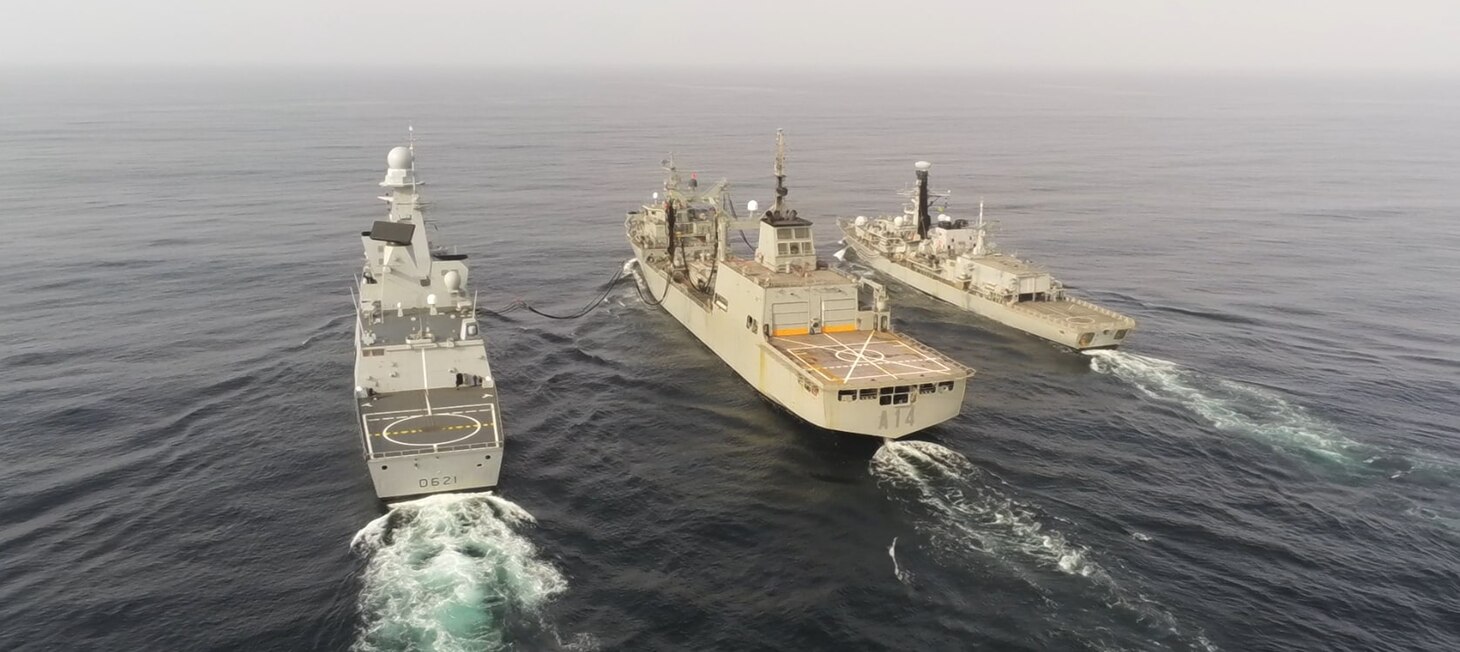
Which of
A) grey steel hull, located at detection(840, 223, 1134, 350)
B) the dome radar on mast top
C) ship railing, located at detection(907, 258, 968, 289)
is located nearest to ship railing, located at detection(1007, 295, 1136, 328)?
grey steel hull, located at detection(840, 223, 1134, 350)

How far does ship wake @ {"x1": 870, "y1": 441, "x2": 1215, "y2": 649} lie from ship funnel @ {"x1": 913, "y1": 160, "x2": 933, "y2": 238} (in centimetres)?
3695

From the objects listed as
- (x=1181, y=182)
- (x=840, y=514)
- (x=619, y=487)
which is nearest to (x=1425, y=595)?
(x=840, y=514)

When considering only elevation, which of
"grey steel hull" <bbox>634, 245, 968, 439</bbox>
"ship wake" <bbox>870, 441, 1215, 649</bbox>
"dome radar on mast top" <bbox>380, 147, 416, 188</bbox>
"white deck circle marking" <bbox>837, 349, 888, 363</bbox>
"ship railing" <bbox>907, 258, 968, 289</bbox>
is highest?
"dome radar on mast top" <bbox>380, 147, 416, 188</bbox>

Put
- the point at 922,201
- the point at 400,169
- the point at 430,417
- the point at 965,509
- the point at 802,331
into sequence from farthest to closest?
the point at 922,201
the point at 802,331
the point at 400,169
the point at 430,417
the point at 965,509

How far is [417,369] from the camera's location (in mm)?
37219

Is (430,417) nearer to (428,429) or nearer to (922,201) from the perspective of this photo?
(428,429)

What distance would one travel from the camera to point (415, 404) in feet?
115

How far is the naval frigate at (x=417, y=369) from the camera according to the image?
31062 millimetres

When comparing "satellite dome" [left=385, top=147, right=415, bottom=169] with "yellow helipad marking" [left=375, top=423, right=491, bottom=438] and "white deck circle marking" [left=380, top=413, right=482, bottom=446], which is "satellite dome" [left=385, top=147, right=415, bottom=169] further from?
"yellow helipad marking" [left=375, top=423, right=491, bottom=438]

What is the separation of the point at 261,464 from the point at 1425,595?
42877 millimetres

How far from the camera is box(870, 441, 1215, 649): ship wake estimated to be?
26.3 meters

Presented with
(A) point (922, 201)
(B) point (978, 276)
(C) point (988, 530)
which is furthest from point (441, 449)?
(A) point (922, 201)

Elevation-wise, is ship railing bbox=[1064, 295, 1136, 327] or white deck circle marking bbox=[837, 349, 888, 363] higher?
white deck circle marking bbox=[837, 349, 888, 363]

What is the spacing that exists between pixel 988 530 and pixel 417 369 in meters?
25.0
